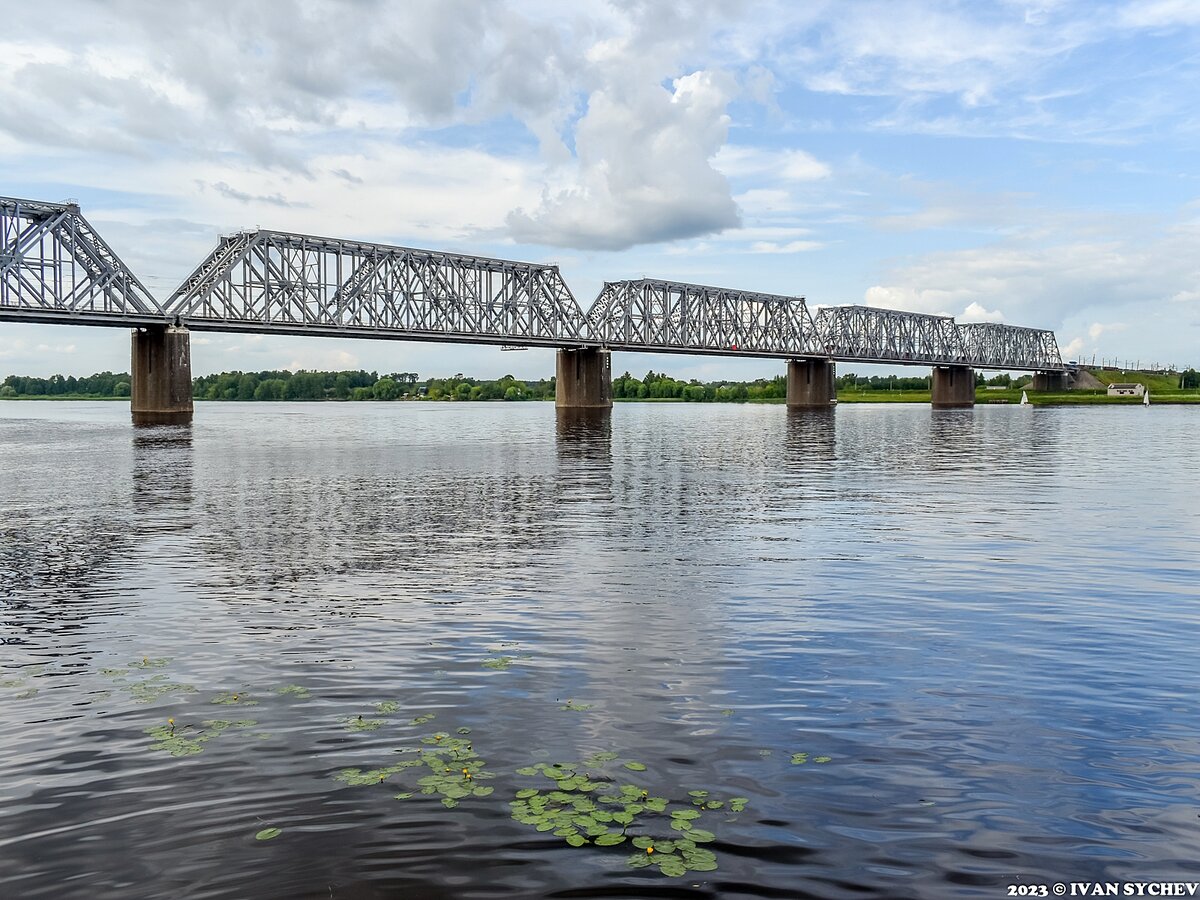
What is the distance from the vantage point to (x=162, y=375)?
14250 centimetres

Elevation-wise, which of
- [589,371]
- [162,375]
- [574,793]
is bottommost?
[574,793]

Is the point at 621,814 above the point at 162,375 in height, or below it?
below

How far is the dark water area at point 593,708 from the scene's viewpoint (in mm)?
8555

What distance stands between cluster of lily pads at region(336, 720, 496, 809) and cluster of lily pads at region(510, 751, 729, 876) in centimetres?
54

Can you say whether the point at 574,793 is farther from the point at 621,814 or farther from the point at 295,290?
the point at 295,290

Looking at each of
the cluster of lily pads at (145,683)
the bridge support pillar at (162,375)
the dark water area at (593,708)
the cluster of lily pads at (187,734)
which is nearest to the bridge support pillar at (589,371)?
the bridge support pillar at (162,375)

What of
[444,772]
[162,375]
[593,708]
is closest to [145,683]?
[444,772]

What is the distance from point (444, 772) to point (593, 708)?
2.67 m

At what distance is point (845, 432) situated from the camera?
108 meters

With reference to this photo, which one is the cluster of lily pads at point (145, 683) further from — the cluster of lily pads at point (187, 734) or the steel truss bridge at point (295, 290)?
the steel truss bridge at point (295, 290)

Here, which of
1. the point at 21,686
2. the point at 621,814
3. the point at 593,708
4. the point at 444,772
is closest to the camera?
the point at 621,814

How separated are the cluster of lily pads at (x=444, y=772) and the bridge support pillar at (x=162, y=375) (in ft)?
446

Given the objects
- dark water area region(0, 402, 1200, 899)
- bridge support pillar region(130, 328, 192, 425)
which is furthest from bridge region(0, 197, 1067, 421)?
dark water area region(0, 402, 1200, 899)

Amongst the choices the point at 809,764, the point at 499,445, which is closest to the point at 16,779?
the point at 809,764
